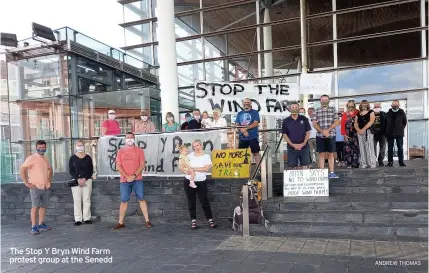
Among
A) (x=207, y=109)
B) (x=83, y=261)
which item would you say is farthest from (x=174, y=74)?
(x=83, y=261)

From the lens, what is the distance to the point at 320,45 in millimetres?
14250

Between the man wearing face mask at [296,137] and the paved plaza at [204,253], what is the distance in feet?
7.68

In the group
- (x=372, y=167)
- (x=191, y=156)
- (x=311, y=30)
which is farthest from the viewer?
(x=311, y=30)

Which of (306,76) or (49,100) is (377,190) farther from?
(49,100)

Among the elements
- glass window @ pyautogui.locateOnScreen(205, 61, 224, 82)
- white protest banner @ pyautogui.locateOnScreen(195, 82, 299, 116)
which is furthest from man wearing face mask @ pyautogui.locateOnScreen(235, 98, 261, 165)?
glass window @ pyautogui.locateOnScreen(205, 61, 224, 82)

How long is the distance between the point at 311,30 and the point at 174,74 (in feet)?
20.3

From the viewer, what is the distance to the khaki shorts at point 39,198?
26.5ft

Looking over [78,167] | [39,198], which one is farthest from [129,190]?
[39,198]

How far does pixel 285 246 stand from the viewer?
5941mm

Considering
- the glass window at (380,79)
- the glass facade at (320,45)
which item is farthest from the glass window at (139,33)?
the glass window at (380,79)

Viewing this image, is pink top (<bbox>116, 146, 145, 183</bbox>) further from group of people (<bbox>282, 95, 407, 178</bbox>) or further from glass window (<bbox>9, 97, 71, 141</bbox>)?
glass window (<bbox>9, 97, 71, 141</bbox>)

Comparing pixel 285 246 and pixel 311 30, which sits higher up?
pixel 311 30

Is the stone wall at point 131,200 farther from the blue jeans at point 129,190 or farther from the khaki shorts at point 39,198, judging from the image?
the khaki shorts at point 39,198

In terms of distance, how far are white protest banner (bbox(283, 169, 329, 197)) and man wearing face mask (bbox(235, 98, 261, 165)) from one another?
94cm
